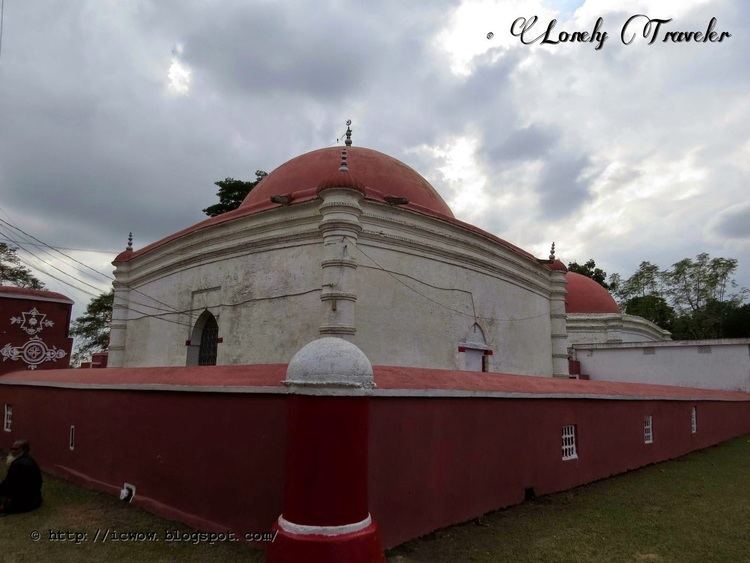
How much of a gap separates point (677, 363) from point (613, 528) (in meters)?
Answer: 13.0

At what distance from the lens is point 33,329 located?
1115 cm

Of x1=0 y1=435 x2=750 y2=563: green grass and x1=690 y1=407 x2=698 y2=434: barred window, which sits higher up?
x1=690 y1=407 x2=698 y2=434: barred window

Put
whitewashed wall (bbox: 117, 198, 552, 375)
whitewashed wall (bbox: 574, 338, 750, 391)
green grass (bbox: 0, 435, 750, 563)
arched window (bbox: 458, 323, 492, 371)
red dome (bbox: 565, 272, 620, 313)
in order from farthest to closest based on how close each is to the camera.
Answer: red dome (bbox: 565, 272, 620, 313)
whitewashed wall (bbox: 574, 338, 750, 391)
arched window (bbox: 458, 323, 492, 371)
whitewashed wall (bbox: 117, 198, 552, 375)
green grass (bbox: 0, 435, 750, 563)

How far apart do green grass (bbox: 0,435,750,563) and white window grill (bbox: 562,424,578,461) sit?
1.51ft

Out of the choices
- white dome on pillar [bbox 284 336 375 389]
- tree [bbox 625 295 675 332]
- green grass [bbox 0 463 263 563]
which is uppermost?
tree [bbox 625 295 675 332]

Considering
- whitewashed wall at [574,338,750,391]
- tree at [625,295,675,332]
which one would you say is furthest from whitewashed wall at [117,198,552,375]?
tree at [625,295,675,332]

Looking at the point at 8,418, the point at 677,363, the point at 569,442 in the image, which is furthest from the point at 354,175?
the point at 677,363

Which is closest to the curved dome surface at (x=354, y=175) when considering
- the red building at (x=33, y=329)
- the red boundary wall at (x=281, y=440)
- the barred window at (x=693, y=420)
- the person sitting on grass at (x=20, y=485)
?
the red boundary wall at (x=281, y=440)

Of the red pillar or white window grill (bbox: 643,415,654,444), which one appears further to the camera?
white window grill (bbox: 643,415,654,444)

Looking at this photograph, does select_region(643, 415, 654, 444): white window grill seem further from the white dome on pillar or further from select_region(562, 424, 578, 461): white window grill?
the white dome on pillar

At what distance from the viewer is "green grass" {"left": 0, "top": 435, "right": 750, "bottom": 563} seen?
470cm

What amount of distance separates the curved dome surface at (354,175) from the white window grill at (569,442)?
13.9 feet

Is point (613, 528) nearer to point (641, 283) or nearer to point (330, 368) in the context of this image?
point (330, 368)

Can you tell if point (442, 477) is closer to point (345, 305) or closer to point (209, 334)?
point (345, 305)
